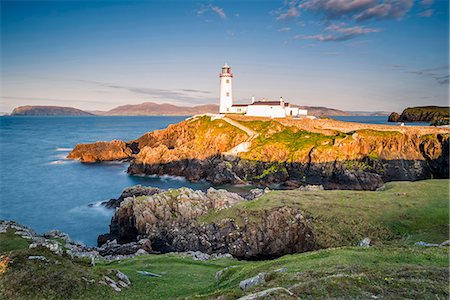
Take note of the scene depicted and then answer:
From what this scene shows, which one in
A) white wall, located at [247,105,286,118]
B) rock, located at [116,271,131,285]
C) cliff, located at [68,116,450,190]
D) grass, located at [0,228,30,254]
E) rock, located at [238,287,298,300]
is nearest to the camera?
rock, located at [238,287,298,300]

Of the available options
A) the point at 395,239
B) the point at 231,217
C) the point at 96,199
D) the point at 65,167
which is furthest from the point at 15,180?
the point at 395,239

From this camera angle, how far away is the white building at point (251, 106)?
111 meters

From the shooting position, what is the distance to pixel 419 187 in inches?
1870

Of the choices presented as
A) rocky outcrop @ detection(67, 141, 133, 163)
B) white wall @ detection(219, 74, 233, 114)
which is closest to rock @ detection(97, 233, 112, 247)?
rocky outcrop @ detection(67, 141, 133, 163)

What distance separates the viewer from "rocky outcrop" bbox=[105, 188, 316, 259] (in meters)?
38.0

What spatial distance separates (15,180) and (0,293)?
251 ft

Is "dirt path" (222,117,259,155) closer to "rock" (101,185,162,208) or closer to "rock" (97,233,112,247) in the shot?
"rock" (101,185,162,208)

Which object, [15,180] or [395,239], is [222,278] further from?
[15,180]

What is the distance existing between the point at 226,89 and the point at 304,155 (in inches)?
1842

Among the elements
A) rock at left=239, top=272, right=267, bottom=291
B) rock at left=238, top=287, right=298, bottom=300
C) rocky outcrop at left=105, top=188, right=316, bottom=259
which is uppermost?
rock at left=238, top=287, right=298, bottom=300

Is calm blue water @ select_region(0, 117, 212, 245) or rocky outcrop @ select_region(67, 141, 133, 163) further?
rocky outcrop @ select_region(67, 141, 133, 163)

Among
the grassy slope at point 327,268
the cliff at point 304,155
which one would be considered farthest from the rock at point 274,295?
the cliff at point 304,155

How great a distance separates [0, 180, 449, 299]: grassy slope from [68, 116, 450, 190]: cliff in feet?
105

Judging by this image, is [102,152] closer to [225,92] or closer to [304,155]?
[225,92]
